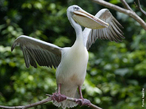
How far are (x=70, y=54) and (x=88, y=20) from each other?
449mm

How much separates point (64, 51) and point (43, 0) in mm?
3177

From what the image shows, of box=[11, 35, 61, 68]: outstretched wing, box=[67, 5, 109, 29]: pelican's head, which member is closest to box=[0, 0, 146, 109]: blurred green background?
box=[11, 35, 61, 68]: outstretched wing

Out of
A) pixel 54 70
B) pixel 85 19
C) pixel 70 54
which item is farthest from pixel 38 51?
pixel 54 70

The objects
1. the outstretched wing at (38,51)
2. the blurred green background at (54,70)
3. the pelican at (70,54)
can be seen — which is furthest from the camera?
the blurred green background at (54,70)

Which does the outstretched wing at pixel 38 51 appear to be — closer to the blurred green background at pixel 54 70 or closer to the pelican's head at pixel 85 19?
the pelican's head at pixel 85 19

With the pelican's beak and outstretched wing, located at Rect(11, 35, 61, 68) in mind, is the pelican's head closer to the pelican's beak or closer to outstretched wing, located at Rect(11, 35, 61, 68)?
the pelican's beak

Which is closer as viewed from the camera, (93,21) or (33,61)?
(93,21)

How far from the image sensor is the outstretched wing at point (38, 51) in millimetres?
3830

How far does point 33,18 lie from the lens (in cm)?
660

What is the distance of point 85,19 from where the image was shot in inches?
130

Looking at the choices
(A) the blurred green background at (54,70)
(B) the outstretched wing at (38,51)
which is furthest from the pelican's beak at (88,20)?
(A) the blurred green background at (54,70)

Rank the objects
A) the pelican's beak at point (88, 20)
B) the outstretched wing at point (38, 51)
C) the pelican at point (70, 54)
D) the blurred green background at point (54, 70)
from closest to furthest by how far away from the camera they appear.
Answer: the pelican's beak at point (88, 20)
the pelican at point (70, 54)
the outstretched wing at point (38, 51)
the blurred green background at point (54, 70)

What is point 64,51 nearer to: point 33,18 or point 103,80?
point 103,80

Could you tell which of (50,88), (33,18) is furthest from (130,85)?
(33,18)
